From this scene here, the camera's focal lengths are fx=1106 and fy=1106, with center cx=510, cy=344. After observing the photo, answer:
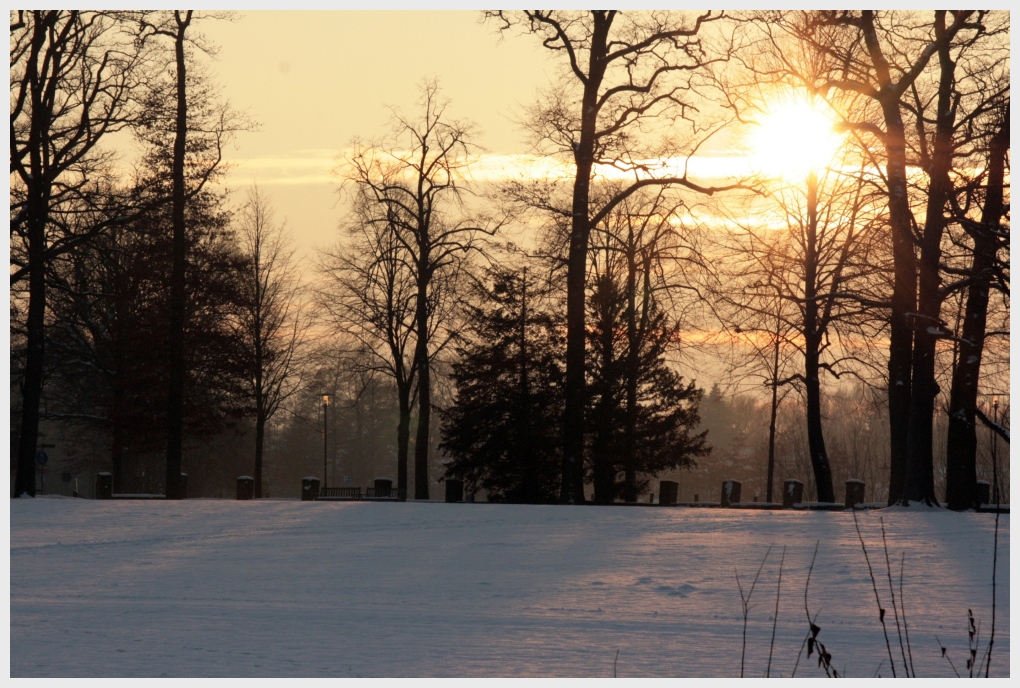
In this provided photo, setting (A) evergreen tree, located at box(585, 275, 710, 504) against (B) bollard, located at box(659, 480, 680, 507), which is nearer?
(B) bollard, located at box(659, 480, 680, 507)

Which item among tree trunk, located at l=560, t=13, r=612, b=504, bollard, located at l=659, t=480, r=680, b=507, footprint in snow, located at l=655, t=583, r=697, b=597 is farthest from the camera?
bollard, located at l=659, t=480, r=680, b=507

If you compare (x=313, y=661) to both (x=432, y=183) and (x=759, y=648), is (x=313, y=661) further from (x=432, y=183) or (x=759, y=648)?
(x=432, y=183)

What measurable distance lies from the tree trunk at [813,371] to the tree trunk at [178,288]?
55.4ft

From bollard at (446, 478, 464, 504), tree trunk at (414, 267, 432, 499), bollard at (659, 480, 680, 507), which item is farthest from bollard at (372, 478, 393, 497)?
bollard at (659, 480, 680, 507)

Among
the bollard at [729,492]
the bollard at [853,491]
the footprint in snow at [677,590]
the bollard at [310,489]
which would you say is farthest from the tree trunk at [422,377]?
the footprint in snow at [677,590]

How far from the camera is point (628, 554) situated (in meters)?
13.0

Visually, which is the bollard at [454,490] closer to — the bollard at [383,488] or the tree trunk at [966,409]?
the bollard at [383,488]

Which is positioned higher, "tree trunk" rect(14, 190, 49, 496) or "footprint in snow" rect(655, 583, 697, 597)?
"tree trunk" rect(14, 190, 49, 496)

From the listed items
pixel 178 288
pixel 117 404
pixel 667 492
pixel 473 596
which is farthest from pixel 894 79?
pixel 117 404

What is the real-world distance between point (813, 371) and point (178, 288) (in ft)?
59.9

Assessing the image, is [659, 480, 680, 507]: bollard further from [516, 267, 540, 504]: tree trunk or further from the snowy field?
the snowy field

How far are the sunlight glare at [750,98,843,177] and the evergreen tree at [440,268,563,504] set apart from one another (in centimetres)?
1073

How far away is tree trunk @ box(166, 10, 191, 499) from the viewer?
28969 mm

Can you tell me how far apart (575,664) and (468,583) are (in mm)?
3576
